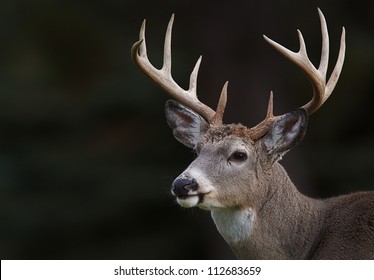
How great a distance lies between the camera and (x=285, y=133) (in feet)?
24.6

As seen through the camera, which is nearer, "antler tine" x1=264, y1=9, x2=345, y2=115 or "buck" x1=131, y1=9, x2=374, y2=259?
"buck" x1=131, y1=9, x2=374, y2=259

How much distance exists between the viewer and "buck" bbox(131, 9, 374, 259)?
7.42 meters

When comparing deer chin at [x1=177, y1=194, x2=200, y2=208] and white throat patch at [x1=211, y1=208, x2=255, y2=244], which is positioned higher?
deer chin at [x1=177, y1=194, x2=200, y2=208]

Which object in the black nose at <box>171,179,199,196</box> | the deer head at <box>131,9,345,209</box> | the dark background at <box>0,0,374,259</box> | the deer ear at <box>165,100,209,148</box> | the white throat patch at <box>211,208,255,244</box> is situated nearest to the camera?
the black nose at <box>171,179,199,196</box>

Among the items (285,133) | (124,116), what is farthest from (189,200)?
(124,116)

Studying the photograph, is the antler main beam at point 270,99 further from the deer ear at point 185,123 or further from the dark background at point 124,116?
the dark background at point 124,116

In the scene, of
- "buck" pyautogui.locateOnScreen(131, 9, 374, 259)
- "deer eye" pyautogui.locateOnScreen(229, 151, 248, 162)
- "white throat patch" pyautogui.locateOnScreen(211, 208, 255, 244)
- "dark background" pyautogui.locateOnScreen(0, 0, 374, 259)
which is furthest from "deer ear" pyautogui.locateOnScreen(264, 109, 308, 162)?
"dark background" pyautogui.locateOnScreen(0, 0, 374, 259)

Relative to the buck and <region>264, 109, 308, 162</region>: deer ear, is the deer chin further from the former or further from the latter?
<region>264, 109, 308, 162</region>: deer ear

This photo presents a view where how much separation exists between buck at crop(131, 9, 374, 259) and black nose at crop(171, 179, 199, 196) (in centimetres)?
8

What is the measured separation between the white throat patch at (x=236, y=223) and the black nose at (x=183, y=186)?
367 mm

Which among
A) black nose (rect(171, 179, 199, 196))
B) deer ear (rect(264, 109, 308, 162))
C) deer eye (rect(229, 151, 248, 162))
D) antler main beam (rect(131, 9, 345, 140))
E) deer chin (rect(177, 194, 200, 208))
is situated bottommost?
deer chin (rect(177, 194, 200, 208))

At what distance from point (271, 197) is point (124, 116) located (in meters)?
10.3

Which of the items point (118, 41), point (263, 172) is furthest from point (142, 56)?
point (118, 41)

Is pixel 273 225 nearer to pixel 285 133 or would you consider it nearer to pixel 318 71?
pixel 285 133
